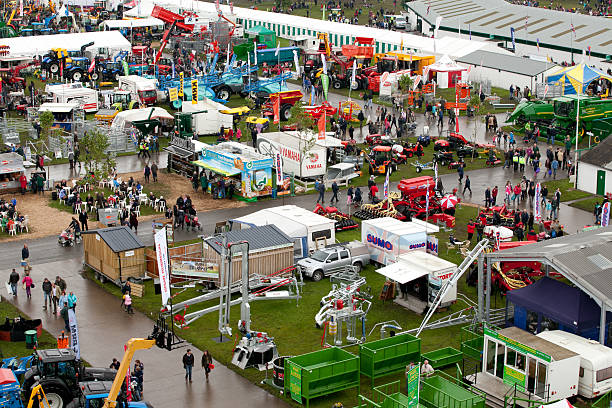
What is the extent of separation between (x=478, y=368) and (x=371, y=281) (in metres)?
8.97

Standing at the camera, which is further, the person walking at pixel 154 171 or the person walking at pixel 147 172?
the person walking at pixel 154 171

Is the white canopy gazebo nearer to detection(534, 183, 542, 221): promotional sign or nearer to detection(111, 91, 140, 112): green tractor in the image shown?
detection(111, 91, 140, 112): green tractor

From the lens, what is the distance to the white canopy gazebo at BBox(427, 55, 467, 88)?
72.8 meters

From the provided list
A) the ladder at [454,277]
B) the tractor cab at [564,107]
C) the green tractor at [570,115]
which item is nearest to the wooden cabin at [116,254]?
the ladder at [454,277]

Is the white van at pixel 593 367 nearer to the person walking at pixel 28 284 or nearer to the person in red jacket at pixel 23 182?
the person walking at pixel 28 284

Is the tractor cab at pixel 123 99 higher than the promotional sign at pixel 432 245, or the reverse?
the tractor cab at pixel 123 99

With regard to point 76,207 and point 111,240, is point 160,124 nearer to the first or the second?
point 76,207

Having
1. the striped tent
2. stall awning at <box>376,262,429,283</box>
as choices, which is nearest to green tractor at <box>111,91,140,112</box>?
the striped tent

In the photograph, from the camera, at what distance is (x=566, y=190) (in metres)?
50.2

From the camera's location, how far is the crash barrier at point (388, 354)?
2972cm

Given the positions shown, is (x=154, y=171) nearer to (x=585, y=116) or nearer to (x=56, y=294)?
(x=56, y=294)

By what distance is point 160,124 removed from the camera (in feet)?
197

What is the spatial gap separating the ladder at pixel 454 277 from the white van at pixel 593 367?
5.11 meters

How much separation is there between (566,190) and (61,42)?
1773 inches
